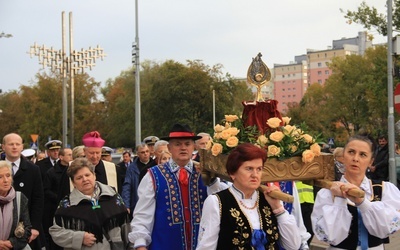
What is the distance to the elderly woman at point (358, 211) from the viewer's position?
13.8 ft

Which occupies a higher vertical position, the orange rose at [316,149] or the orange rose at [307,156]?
the orange rose at [316,149]

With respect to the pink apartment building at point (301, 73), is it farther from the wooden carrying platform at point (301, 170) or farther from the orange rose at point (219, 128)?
the wooden carrying platform at point (301, 170)

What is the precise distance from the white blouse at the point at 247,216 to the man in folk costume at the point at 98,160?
179 inches

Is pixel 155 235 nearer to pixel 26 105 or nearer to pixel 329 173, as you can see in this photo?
pixel 329 173

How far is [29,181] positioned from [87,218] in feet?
6.85

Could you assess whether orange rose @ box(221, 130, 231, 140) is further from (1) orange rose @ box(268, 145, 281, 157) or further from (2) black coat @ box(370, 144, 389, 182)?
(2) black coat @ box(370, 144, 389, 182)

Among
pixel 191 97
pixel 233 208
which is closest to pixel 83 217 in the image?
pixel 233 208

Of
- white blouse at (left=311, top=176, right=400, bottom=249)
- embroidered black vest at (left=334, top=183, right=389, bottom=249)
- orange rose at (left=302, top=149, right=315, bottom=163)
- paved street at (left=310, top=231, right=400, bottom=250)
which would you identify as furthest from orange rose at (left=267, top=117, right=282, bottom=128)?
paved street at (left=310, top=231, right=400, bottom=250)

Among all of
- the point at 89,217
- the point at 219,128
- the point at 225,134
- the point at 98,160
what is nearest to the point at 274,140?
the point at 225,134

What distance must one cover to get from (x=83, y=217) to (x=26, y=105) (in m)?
50.5

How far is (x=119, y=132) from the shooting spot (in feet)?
194

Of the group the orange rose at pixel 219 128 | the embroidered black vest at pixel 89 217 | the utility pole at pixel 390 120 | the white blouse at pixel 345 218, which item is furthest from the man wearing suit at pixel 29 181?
the utility pole at pixel 390 120

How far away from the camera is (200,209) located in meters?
5.25

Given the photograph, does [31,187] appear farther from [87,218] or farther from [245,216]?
[245,216]
